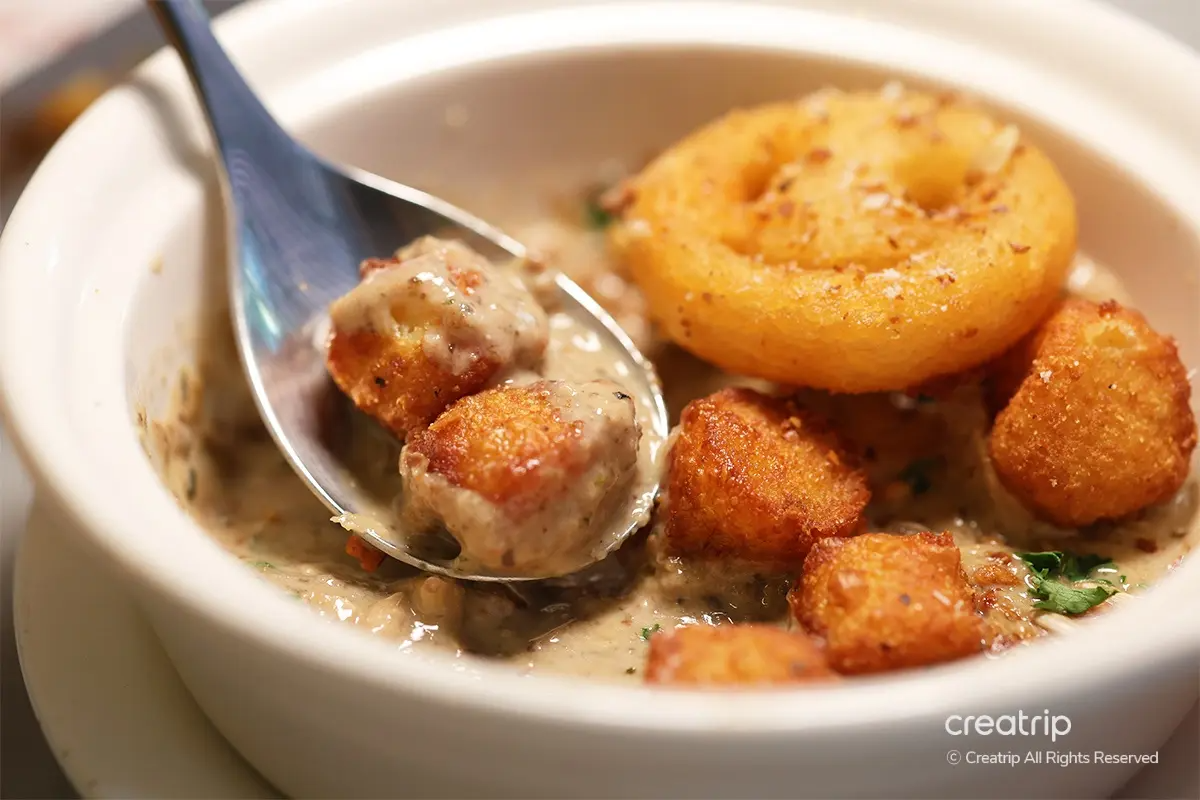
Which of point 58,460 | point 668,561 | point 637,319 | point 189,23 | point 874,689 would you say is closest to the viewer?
point 874,689

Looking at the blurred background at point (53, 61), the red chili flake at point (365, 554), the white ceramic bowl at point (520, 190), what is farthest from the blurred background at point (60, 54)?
the red chili flake at point (365, 554)

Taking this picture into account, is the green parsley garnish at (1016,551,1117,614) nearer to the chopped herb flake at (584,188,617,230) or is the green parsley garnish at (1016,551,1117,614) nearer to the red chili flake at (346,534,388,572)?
the red chili flake at (346,534,388,572)

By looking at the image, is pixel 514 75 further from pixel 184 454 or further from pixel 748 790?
pixel 748 790

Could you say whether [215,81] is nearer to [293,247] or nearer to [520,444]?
[293,247]

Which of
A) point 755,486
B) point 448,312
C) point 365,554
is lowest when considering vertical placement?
point 365,554

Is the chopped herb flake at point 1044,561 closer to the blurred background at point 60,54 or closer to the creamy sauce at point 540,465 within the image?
the creamy sauce at point 540,465

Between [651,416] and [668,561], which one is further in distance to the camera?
[651,416]

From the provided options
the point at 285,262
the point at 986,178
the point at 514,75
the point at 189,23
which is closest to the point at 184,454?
the point at 285,262

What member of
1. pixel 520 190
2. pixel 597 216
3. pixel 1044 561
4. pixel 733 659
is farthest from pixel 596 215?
pixel 733 659

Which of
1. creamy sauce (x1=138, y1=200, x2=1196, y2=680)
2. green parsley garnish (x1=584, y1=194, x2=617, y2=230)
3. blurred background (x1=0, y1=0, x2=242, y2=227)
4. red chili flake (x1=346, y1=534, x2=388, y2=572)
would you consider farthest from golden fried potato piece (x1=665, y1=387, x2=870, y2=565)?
blurred background (x1=0, y1=0, x2=242, y2=227)
